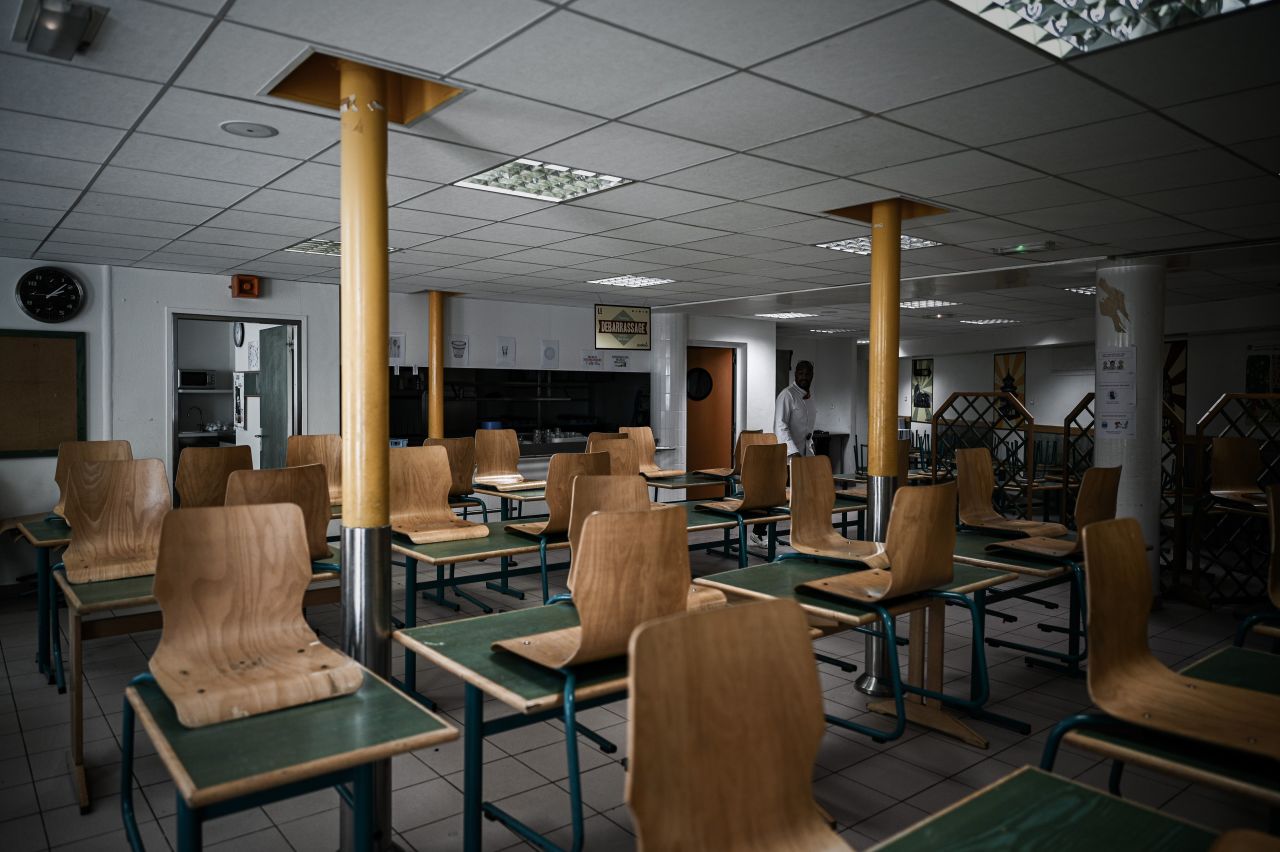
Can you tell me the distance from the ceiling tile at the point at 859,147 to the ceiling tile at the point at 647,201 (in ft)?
2.65

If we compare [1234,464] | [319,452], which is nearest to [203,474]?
[319,452]

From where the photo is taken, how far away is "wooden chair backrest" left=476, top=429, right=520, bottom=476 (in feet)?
25.7

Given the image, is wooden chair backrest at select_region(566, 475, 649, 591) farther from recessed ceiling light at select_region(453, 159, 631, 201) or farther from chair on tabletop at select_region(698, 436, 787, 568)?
chair on tabletop at select_region(698, 436, 787, 568)

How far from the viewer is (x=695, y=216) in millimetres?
5074

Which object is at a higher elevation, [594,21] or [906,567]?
[594,21]

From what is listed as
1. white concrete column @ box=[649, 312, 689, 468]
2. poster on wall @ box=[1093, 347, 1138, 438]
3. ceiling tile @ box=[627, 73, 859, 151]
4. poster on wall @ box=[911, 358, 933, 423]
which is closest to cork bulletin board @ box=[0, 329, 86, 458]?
ceiling tile @ box=[627, 73, 859, 151]

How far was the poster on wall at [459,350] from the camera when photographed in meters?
9.05

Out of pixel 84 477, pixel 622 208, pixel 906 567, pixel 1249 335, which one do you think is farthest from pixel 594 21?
pixel 1249 335

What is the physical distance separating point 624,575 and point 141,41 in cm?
218

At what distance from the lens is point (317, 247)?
6219mm

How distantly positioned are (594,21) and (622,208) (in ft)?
8.08

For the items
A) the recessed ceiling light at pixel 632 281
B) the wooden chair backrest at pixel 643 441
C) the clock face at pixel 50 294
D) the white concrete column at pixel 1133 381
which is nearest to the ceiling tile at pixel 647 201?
the recessed ceiling light at pixel 632 281

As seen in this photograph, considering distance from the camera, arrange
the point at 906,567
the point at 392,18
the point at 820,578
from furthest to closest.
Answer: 1. the point at 820,578
2. the point at 906,567
3. the point at 392,18

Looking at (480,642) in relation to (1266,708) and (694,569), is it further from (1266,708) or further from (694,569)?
(694,569)
